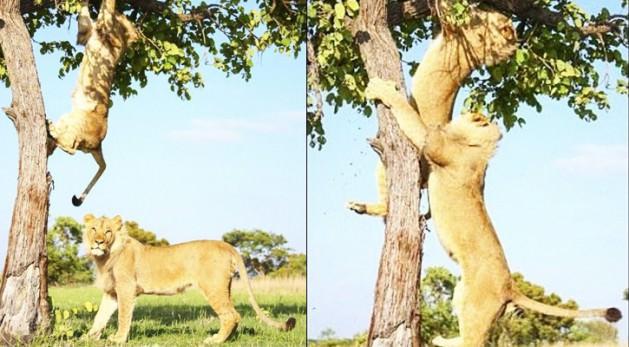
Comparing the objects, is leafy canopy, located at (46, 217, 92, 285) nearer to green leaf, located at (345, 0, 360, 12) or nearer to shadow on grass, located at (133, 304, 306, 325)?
shadow on grass, located at (133, 304, 306, 325)

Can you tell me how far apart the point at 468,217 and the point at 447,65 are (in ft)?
2.62

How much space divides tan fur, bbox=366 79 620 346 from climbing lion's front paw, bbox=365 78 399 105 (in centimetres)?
11

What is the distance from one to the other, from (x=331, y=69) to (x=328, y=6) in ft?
1.12

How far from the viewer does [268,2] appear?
20.3 ft

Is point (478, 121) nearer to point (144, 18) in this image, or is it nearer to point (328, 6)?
point (328, 6)

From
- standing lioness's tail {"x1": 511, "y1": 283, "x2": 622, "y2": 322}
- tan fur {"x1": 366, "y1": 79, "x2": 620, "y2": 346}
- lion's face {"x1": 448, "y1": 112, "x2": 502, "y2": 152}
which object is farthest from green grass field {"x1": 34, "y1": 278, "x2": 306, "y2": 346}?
standing lioness's tail {"x1": 511, "y1": 283, "x2": 622, "y2": 322}

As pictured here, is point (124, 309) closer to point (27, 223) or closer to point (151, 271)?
point (151, 271)

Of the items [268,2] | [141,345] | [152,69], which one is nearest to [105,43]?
[152,69]

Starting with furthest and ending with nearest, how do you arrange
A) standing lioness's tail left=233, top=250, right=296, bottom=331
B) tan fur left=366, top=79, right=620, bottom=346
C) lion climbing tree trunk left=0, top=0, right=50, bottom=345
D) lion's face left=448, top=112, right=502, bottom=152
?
standing lioness's tail left=233, top=250, right=296, bottom=331
lion climbing tree trunk left=0, top=0, right=50, bottom=345
lion's face left=448, top=112, right=502, bottom=152
tan fur left=366, top=79, right=620, bottom=346

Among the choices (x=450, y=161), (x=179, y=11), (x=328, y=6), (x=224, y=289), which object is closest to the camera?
(x=450, y=161)

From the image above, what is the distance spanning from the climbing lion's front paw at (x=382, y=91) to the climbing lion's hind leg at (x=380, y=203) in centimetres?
33

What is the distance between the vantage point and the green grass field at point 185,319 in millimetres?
5668

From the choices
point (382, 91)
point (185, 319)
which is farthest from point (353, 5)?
point (185, 319)

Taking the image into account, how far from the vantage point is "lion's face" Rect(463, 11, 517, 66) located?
200 inches
